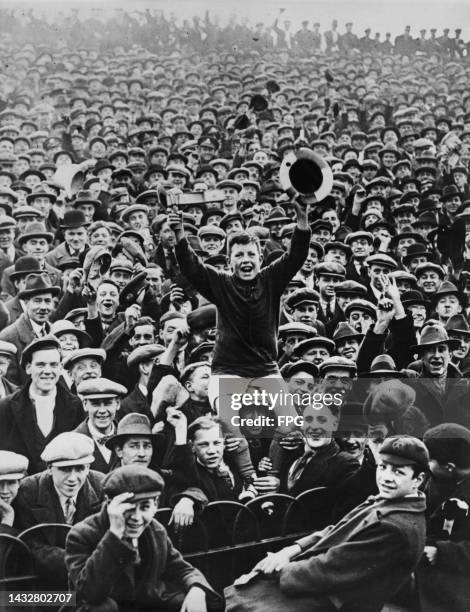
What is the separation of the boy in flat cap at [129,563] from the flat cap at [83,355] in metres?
1.06

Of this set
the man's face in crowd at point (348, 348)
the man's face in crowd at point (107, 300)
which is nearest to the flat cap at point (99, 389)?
the man's face in crowd at point (107, 300)

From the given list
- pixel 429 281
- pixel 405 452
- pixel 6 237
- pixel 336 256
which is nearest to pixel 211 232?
pixel 336 256

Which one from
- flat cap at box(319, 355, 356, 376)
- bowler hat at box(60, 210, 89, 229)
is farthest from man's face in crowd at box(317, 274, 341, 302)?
bowler hat at box(60, 210, 89, 229)

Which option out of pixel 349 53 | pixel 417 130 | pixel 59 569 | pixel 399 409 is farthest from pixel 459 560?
pixel 349 53

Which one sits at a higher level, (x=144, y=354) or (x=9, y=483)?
(x=144, y=354)

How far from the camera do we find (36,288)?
23.5 ft

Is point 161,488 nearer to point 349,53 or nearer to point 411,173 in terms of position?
point 411,173

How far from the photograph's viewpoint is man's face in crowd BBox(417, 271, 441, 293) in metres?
7.91

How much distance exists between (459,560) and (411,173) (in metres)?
6.36

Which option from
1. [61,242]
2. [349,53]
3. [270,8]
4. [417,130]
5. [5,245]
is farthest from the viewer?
[349,53]

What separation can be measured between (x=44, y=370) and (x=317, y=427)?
2.21m

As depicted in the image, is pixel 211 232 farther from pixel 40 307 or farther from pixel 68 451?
pixel 68 451

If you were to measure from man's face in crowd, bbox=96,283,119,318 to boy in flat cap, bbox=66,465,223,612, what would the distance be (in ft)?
5.59

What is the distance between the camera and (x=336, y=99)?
14492 millimetres
